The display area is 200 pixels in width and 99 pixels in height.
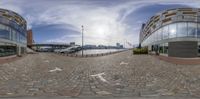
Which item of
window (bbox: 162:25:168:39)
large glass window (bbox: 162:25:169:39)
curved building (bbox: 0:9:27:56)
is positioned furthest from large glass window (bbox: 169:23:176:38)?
curved building (bbox: 0:9:27:56)

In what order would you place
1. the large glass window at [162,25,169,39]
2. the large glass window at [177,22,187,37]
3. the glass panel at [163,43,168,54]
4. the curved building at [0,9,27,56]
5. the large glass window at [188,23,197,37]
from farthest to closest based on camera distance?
the large glass window at [162,25,169,39]
the glass panel at [163,43,168,54]
the curved building at [0,9,27,56]
the large glass window at [177,22,187,37]
the large glass window at [188,23,197,37]

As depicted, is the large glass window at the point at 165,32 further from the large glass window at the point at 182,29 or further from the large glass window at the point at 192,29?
the large glass window at the point at 192,29

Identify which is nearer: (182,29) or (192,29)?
(192,29)

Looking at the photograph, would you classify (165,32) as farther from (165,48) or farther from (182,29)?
(182,29)

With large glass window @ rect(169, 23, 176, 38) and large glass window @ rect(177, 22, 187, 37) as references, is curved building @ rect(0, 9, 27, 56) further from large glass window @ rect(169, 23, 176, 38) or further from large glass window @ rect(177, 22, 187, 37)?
large glass window @ rect(177, 22, 187, 37)

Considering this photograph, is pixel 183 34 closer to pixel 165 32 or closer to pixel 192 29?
pixel 192 29

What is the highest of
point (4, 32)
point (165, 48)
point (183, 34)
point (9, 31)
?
point (9, 31)

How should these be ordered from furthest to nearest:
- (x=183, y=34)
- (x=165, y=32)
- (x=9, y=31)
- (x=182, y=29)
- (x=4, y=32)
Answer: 1. (x=9, y=31)
2. (x=165, y=32)
3. (x=4, y=32)
4. (x=182, y=29)
5. (x=183, y=34)

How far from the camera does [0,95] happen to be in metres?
8.76

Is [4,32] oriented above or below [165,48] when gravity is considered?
above

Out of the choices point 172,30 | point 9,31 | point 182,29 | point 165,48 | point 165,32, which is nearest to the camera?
point 182,29

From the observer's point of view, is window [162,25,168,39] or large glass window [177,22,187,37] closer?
large glass window [177,22,187,37]

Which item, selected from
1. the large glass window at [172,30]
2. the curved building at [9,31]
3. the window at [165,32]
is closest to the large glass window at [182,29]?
the large glass window at [172,30]

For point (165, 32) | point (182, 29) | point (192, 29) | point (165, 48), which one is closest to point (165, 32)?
point (165, 32)
